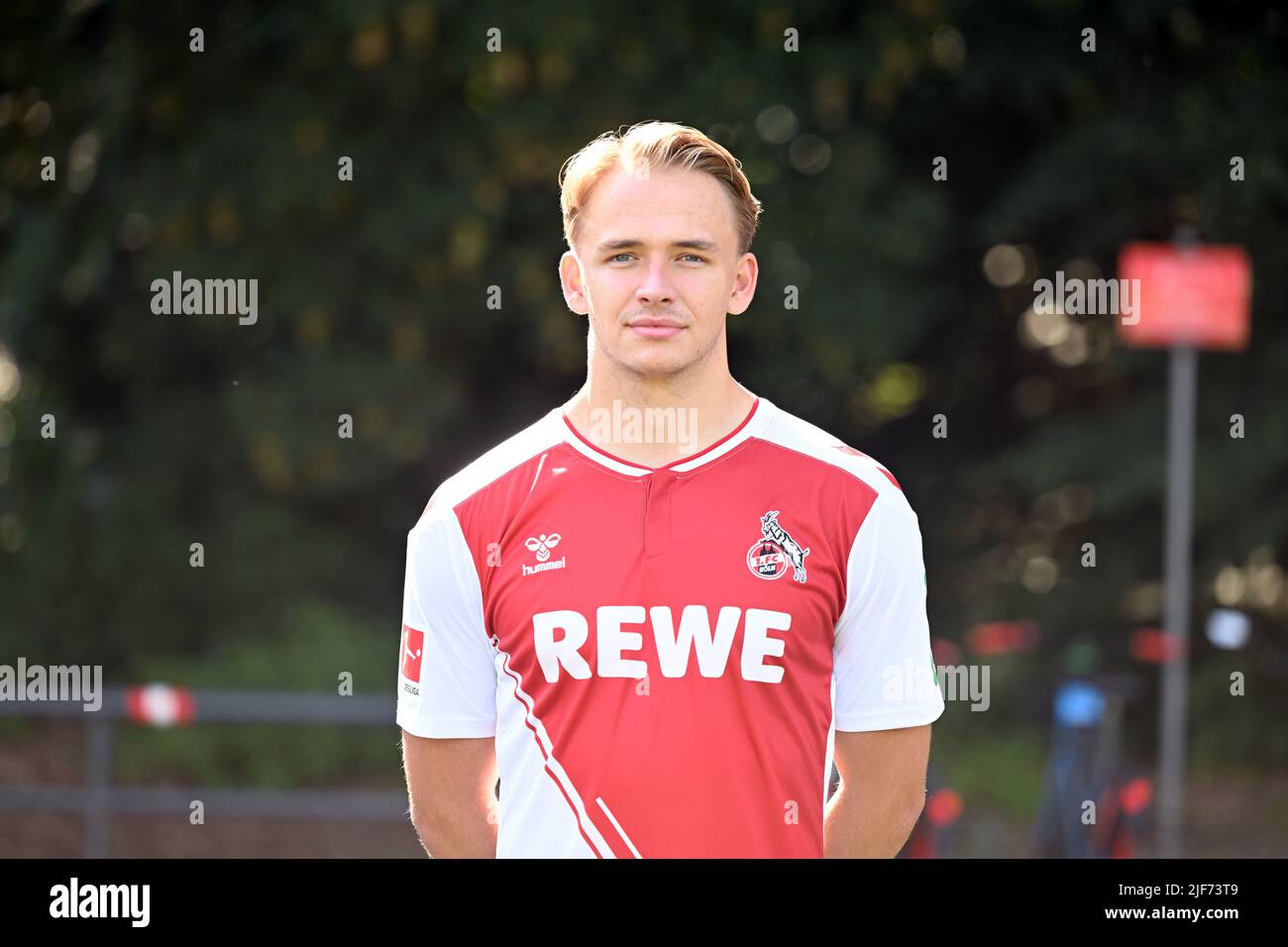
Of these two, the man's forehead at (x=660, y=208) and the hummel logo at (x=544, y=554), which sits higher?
the man's forehead at (x=660, y=208)

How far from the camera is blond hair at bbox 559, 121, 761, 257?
10.5ft

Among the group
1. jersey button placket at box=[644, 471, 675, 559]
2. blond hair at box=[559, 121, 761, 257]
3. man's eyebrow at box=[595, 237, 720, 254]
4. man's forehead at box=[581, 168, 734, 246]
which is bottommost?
jersey button placket at box=[644, 471, 675, 559]

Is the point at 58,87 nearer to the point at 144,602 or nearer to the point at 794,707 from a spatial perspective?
the point at 144,602

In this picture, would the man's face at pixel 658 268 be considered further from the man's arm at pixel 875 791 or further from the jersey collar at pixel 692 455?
the man's arm at pixel 875 791

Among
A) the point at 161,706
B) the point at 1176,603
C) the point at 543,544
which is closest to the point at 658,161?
the point at 543,544

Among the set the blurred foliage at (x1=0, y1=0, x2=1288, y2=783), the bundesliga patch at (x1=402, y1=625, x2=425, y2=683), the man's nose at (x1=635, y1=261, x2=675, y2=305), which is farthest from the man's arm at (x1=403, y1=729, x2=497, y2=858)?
the blurred foliage at (x1=0, y1=0, x2=1288, y2=783)

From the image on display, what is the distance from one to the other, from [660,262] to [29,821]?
7.58m

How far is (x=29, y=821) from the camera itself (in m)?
9.36

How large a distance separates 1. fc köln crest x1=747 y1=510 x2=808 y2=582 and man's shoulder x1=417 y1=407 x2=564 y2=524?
475 millimetres

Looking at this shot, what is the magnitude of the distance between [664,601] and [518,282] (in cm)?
793

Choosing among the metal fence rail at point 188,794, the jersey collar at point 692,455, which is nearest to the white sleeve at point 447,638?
the jersey collar at point 692,455

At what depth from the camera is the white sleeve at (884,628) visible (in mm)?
3254
